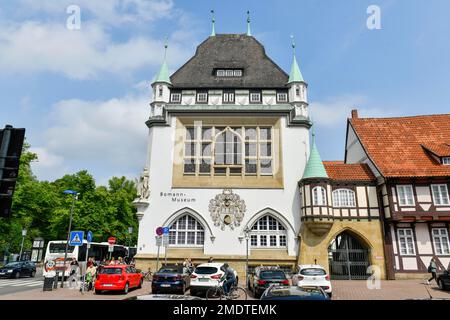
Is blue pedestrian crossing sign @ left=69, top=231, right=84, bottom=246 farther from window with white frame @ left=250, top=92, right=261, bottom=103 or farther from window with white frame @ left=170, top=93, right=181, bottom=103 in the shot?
window with white frame @ left=250, top=92, right=261, bottom=103

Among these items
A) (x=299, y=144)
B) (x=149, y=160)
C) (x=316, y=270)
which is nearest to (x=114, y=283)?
(x=316, y=270)

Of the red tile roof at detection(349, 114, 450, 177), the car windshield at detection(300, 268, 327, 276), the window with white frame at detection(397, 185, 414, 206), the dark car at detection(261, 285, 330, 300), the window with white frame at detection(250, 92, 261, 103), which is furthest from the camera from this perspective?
the window with white frame at detection(250, 92, 261, 103)

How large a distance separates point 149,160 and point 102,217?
1902cm

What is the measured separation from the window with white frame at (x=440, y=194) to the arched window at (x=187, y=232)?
17.9 metres

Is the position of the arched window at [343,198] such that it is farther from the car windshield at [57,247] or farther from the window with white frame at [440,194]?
the car windshield at [57,247]

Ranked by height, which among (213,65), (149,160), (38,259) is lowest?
(38,259)

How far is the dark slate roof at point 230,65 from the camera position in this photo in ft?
93.9

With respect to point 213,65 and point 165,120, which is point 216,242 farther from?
point 213,65

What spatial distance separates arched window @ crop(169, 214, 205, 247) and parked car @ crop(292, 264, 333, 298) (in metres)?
11.4

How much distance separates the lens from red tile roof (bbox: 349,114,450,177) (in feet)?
77.5

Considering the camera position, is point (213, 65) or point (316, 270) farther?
point (213, 65)

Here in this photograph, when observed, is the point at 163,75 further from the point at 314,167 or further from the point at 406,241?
the point at 406,241

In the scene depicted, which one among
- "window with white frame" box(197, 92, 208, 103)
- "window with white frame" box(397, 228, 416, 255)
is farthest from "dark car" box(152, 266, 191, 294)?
"window with white frame" box(397, 228, 416, 255)
